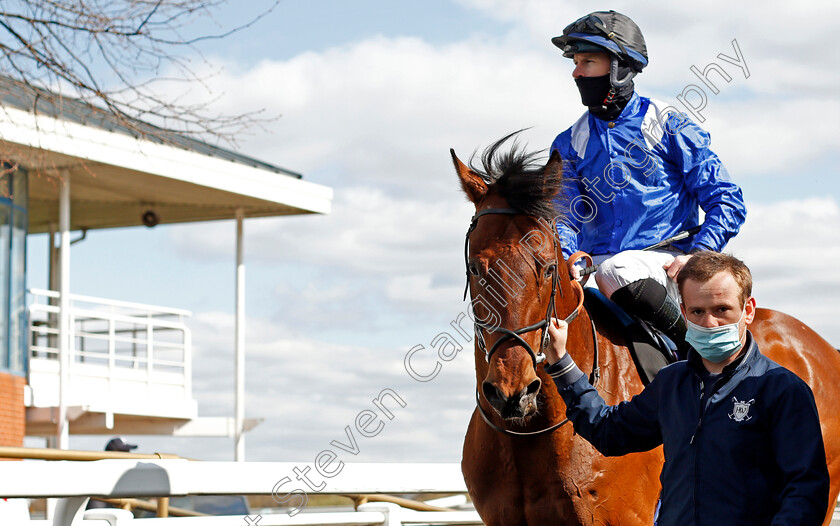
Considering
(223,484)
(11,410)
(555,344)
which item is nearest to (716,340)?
(555,344)

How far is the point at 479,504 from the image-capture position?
389 centimetres

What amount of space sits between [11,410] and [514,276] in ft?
39.0

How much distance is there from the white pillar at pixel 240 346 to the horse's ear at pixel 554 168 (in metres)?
13.4

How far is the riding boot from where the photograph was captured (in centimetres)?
424

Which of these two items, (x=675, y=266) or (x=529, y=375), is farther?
(x=675, y=266)

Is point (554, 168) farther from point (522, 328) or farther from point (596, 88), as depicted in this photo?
point (596, 88)

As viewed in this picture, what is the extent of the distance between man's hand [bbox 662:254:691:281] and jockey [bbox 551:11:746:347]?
12 millimetres

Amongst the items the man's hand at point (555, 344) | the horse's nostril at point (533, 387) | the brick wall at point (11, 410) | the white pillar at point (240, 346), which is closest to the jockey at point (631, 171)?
the man's hand at point (555, 344)

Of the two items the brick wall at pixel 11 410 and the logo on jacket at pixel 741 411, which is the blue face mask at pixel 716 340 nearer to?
the logo on jacket at pixel 741 411

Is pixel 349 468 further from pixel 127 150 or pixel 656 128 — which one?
pixel 127 150

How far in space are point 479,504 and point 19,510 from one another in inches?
95.5

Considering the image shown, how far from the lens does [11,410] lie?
1359 centimetres

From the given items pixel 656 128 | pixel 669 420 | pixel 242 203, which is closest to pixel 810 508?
pixel 669 420

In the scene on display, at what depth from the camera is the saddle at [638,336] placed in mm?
4180
